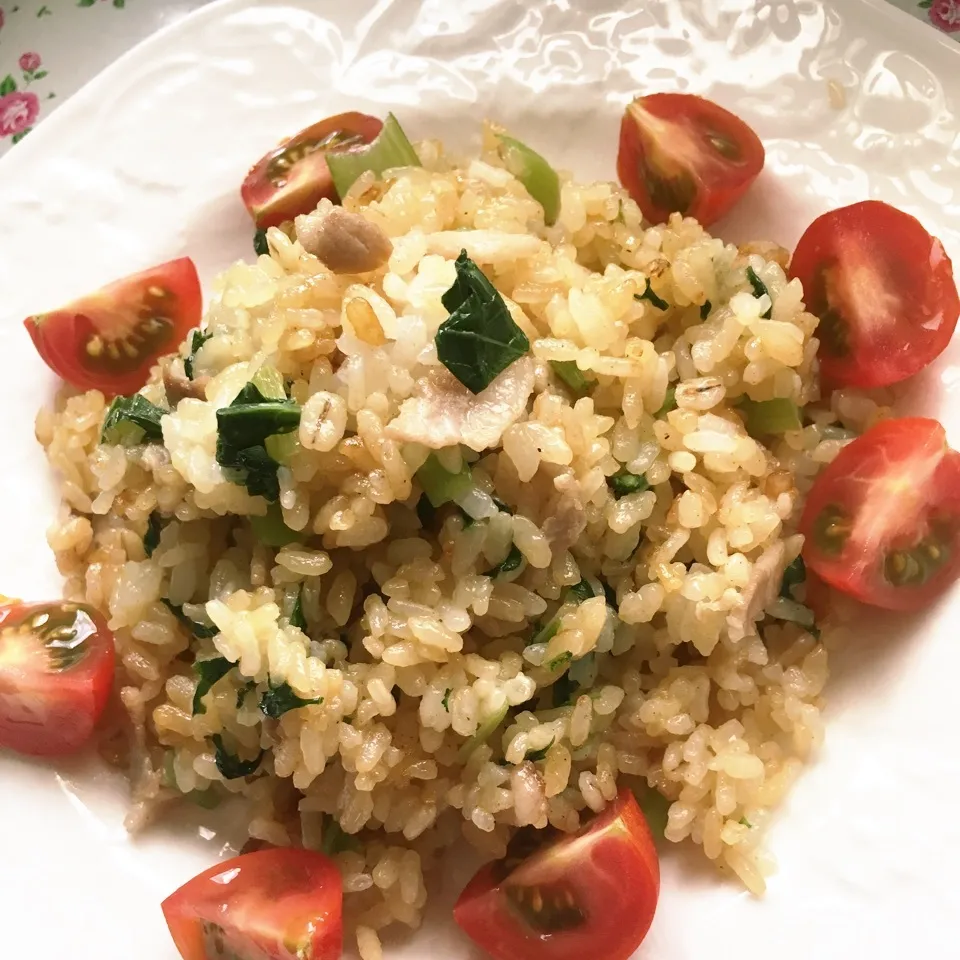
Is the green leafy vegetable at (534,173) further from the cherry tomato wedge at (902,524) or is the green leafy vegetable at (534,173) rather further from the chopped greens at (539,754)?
the chopped greens at (539,754)

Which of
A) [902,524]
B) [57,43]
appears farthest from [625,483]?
[57,43]

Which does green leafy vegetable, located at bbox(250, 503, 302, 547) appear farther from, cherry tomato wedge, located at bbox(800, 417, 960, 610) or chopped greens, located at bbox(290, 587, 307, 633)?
cherry tomato wedge, located at bbox(800, 417, 960, 610)

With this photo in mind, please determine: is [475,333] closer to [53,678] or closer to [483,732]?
[483,732]

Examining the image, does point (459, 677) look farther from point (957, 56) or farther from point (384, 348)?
point (957, 56)

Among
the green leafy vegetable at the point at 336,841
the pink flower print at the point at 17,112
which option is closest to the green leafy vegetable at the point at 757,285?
the green leafy vegetable at the point at 336,841

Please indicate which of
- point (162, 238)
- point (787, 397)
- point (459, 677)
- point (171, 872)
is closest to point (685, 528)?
point (787, 397)
